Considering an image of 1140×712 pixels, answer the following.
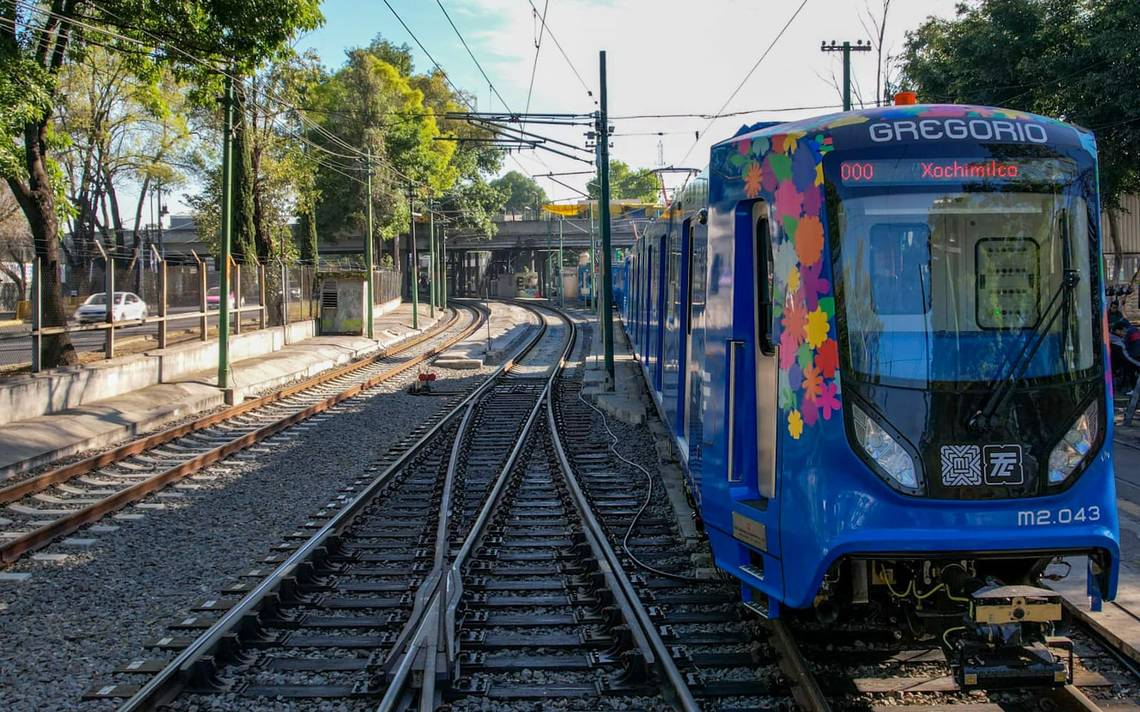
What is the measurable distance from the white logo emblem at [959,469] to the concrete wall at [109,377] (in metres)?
13.9

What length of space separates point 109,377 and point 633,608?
1444cm

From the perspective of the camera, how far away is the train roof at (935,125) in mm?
5242

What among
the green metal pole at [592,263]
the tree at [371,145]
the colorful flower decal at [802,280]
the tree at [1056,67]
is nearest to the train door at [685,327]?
the colorful flower decal at [802,280]

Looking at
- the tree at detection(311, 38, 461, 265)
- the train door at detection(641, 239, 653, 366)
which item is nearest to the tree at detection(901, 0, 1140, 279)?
the train door at detection(641, 239, 653, 366)

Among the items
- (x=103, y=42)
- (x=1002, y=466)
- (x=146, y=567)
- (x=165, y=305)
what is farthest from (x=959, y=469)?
(x=165, y=305)

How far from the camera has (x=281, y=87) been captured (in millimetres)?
40000

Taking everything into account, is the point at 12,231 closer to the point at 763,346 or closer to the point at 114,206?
the point at 114,206

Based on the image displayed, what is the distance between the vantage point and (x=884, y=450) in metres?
4.99

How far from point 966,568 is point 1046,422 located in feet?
2.73

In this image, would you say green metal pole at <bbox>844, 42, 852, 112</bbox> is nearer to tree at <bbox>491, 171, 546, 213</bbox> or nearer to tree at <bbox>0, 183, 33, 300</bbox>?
tree at <bbox>0, 183, 33, 300</bbox>

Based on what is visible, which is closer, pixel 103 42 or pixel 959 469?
pixel 959 469

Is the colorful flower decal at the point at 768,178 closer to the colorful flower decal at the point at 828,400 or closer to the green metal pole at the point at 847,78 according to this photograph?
the colorful flower decal at the point at 828,400

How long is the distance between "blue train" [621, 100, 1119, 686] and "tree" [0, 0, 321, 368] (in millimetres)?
15355

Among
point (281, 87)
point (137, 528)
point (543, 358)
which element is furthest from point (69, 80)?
point (137, 528)
